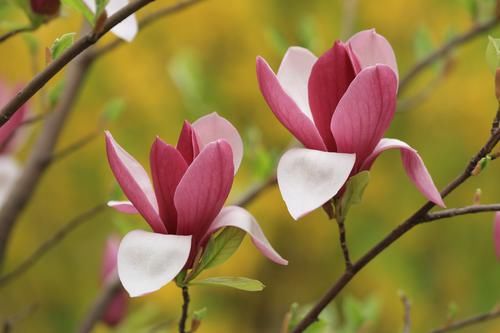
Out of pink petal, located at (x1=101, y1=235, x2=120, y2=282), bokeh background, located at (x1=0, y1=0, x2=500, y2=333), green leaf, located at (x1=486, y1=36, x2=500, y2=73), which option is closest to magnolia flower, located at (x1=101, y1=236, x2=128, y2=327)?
pink petal, located at (x1=101, y1=235, x2=120, y2=282)

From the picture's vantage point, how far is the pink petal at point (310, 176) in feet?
1.04

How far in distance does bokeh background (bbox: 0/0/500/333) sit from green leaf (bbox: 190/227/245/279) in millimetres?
1506

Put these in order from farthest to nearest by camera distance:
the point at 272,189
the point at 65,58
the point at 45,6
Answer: the point at 272,189 < the point at 45,6 < the point at 65,58

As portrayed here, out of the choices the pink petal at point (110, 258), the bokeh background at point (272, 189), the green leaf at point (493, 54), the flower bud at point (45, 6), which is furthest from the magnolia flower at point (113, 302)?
the bokeh background at point (272, 189)

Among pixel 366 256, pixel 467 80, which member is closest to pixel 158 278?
pixel 366 256

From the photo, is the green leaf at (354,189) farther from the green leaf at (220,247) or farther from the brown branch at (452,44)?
the brown branch at (452,44)

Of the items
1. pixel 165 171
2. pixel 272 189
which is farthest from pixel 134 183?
pixel 272 189

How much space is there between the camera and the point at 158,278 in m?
0.31

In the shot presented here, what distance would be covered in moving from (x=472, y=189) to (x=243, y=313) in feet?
2.29

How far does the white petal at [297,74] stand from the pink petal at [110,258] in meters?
0.30

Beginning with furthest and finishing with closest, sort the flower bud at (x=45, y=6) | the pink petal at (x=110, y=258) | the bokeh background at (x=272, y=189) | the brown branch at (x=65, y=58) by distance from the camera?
the bokeh background at (x=272, y=189) → the pink petal at (x=110, y=258) → the flower bud at (x=45, y=6) → the brown branch at (x=65, y=58)

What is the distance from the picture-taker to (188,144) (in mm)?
351

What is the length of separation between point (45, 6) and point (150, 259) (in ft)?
0.57

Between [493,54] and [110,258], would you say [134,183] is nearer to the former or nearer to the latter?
[493,54]
